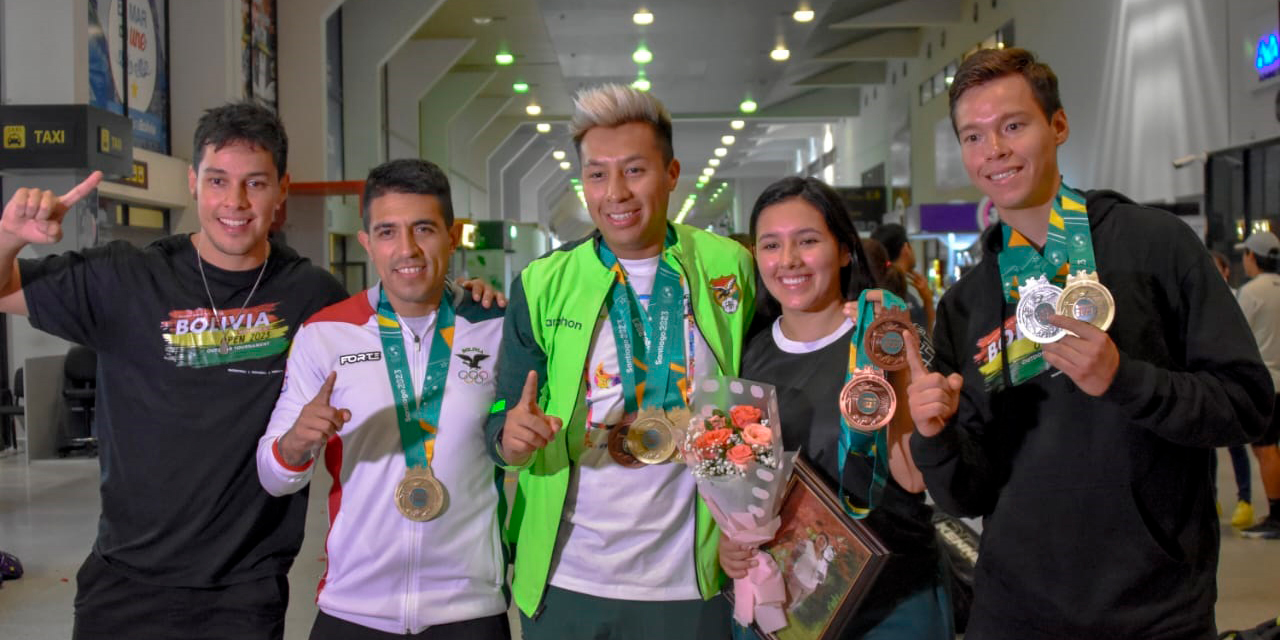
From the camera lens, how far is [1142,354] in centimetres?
218

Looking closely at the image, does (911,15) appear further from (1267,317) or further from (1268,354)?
(1268,354)

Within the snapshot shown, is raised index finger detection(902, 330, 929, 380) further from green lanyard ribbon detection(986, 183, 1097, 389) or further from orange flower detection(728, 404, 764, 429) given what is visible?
orange flower detection(728, 404, 764, 429)

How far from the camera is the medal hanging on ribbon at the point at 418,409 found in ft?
9.27

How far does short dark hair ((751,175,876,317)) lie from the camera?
278 cm

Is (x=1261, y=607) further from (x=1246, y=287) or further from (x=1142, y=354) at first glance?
(x=1142, y=354)

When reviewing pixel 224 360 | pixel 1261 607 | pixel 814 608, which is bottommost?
pixel 1261 607

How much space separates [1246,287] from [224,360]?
25.0 feet

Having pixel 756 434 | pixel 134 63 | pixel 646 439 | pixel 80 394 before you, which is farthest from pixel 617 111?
pixel 134 63

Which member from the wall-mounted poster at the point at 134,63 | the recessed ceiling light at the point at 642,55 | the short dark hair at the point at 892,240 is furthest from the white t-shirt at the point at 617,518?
the recessed ceiling light at the point at 642,55

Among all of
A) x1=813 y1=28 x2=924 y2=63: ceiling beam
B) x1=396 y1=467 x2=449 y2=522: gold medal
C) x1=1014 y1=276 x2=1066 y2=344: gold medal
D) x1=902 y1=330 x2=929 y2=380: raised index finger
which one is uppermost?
x1=813 y1=28 x2=924 y2=63: ceiling beam

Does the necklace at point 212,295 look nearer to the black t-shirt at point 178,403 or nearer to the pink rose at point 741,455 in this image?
the black t-shirt at point 178,403

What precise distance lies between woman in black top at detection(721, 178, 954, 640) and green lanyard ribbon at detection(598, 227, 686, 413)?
0.69ft

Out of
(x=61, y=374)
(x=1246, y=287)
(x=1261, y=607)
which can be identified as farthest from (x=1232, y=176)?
(x=61, y=374)

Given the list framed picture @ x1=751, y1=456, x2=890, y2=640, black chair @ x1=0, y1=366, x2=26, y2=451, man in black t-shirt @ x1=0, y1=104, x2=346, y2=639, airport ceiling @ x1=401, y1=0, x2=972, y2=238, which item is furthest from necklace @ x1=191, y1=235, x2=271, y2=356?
airport ceiling @ x1=401, y1=0, x2=972, y2=238
